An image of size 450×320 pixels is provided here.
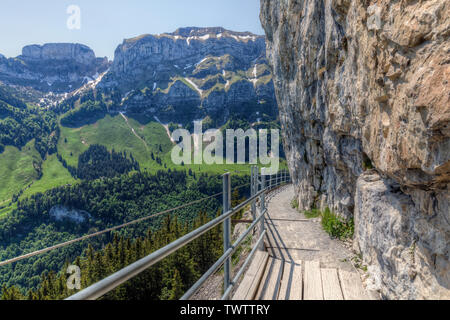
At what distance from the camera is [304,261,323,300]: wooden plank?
3965 mm

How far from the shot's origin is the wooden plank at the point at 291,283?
12.8 feet

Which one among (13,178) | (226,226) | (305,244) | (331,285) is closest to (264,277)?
(331,285)

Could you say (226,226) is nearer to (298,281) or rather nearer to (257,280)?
(257,280)

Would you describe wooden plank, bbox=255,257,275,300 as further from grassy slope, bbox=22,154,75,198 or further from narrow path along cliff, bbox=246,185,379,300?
grassy slope, bbox=22,154,75,198

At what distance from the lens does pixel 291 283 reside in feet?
14.3

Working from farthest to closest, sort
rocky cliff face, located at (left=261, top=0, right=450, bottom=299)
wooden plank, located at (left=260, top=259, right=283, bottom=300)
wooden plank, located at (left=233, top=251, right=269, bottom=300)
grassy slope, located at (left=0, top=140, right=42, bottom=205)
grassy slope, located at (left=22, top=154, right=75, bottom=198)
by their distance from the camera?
grassy slope, located at (left=0, top=140, right=42, bottom=205) → grassy slope, located at (left=22, top=154, right=75, bottom=198) → wooden plank, located at (left=260, top=259, right=283, bottom=300) → wooden plank, located at (left=233, top=251, right=269, bottom=300) → rocky cliff face, located at (left=261, top=0, right=450, bottom=299)

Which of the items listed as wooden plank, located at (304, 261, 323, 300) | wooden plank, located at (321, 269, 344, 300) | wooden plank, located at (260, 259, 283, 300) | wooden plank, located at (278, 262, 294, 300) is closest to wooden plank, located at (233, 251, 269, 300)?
wooden plank, located at (260, 259, 283, 300)

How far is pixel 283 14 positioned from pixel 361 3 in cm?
1031

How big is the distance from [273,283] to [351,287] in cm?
134

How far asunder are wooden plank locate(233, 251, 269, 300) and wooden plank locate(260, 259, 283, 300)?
220 millimetres
